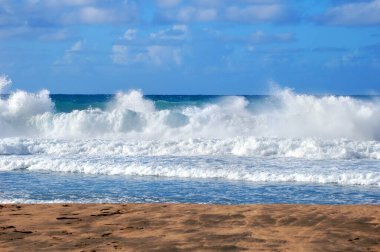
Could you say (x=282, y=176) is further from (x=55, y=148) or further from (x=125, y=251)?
Answer: (x=55, y=148)

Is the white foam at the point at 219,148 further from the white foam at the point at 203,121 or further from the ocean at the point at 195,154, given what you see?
the white foam at the point at 203,121

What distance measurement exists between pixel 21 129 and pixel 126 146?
1226 cm

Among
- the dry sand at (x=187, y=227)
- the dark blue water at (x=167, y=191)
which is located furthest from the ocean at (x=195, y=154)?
the dry sand at (x=187, y=227)

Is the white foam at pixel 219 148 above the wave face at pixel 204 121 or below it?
below

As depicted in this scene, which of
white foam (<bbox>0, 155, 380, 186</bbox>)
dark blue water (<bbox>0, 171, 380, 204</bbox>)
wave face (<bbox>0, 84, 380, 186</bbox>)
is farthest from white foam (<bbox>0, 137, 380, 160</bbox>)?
dark blue water (<bbox>0, 171, 380, 204</bbox>)

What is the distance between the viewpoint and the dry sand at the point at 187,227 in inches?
246

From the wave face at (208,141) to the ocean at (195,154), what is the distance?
0.04m

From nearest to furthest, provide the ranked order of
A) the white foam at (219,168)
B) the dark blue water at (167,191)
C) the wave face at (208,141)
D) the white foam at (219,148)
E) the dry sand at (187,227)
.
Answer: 1. the dry sand at (187,227)
2. the dark blue water at (167,191)
3. the white foam at (219,168)
4. the wave face at (208,141)
5. the white foam at (219,148)

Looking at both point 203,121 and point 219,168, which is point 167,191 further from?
point 203,121

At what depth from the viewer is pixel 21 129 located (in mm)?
30062

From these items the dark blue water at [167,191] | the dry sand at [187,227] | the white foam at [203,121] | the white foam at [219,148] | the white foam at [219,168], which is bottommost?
the dry sand at [187,227]

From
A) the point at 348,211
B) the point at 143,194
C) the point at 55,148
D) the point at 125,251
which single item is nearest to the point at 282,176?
the point at 143,194

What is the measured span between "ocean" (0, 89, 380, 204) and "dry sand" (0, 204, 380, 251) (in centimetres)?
203

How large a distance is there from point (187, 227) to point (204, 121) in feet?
67.8
